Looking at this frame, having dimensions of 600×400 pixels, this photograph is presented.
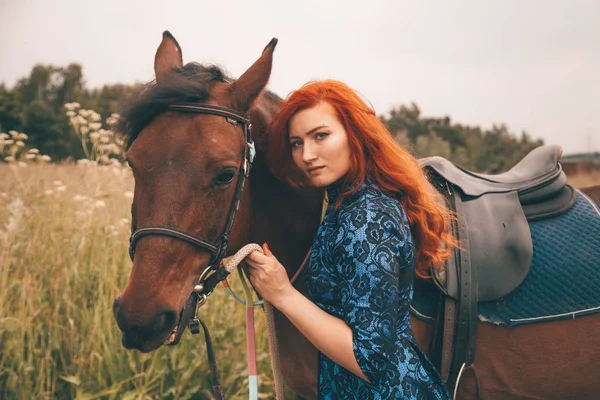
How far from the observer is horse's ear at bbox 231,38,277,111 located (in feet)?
5.80

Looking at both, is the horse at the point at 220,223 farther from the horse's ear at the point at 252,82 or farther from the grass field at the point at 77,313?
the grass field at the point at 77,313

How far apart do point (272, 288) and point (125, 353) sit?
2.14 m

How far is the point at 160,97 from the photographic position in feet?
5.28

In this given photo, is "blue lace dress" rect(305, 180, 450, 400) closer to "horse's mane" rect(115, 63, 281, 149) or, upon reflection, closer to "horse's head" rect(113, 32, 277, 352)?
"horse's head" rect(113, 32, 277, 352)

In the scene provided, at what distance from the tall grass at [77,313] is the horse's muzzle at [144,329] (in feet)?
5.41

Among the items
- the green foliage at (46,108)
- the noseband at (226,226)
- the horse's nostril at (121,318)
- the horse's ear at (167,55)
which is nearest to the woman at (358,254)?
the noseband at (226,226)

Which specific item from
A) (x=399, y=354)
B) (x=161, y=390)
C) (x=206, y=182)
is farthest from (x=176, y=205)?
(x=161, y=390)

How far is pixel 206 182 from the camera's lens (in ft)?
5.05

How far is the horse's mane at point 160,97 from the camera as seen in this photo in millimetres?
1610

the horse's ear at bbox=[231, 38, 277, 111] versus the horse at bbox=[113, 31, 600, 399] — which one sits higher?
the horse's ear at bbox=[231, 38, 277, 111]

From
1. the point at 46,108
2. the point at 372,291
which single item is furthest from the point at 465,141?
the point at 372,291

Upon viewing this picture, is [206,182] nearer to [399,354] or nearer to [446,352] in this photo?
[399,354]

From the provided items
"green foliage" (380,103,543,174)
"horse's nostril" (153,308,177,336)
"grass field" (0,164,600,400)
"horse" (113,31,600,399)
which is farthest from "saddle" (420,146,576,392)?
"green foliage" (380,103,543,174)

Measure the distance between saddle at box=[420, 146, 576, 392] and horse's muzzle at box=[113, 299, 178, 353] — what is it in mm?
1081
